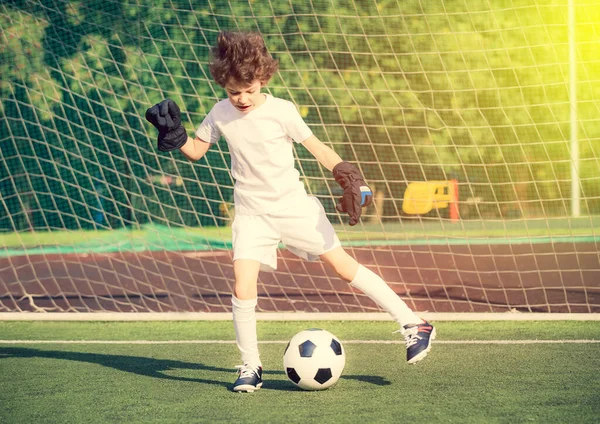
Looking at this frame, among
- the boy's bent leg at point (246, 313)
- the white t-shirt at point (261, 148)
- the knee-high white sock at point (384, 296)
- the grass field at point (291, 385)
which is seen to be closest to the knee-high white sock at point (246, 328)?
the boy's bent leg at point (246, 313)

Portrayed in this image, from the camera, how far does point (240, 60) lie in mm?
3689

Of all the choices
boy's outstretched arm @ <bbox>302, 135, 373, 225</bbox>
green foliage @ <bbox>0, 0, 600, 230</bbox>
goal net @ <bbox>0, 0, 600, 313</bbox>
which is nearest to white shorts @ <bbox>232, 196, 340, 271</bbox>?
boy's outstretched arm @ <bbox>302, 135, 373, 225</bbox>

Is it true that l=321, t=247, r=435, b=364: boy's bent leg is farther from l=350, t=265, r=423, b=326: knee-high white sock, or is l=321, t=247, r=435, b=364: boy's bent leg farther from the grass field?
the grass field

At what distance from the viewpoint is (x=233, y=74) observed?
3709mm

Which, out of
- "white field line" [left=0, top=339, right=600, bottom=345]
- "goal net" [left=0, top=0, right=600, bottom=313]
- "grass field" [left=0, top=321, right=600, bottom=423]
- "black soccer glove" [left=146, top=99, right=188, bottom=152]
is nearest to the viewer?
"grass field" [left=0, top=321, right=600, bottom=423]

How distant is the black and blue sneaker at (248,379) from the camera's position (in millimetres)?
3787

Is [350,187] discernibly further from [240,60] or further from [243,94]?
[240,60]

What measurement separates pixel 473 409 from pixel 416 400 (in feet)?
0.90

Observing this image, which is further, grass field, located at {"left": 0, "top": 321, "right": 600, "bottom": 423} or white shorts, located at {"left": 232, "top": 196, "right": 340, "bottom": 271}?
white shorts, located at {"left": 232, "top": 196, "right": 340, "bottom": 271}

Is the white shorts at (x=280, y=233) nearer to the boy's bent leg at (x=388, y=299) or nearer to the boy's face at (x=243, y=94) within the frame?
the boy's bent leg at (x=388, y=299)

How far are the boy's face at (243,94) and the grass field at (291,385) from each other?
Result: 1282mm

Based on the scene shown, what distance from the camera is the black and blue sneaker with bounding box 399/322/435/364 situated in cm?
390

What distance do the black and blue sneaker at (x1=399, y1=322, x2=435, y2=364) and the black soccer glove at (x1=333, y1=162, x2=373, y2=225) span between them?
22.3 inches

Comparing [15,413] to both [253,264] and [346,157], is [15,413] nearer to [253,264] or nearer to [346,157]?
[253,264]
